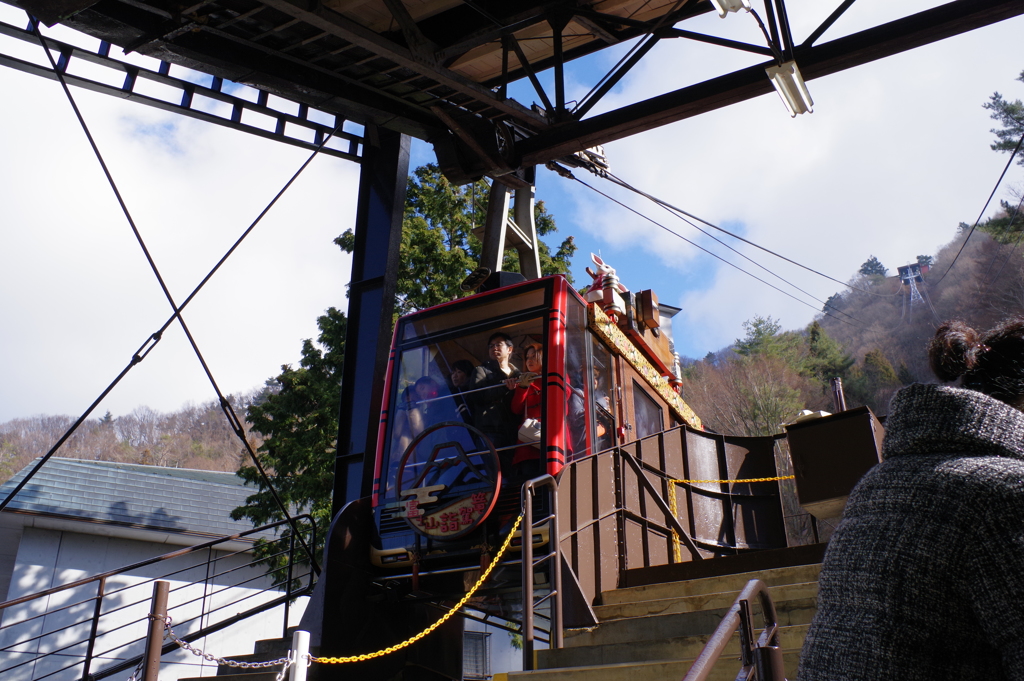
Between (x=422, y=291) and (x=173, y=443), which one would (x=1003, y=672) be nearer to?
(x=422, y=291)

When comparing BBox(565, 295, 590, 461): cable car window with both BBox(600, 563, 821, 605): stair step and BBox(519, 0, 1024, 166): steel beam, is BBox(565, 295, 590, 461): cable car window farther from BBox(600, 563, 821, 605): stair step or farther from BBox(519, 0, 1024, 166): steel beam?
BBox(519, 0, 1024, 166): steel beam

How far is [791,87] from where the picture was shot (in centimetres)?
724

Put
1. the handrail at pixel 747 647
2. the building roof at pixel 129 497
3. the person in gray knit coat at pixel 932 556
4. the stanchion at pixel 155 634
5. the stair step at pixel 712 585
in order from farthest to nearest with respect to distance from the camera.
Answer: the building roof at pixel 129 497, the stair step at pixel 712 585, the stanchion at pixel 155 634, the handrail at pixel 747 647, the person in gray knit coat at pixel 932 556

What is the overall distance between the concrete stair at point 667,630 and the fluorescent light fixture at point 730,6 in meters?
4.32

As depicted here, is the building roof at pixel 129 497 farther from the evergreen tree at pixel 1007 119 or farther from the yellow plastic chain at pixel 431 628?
the evergreen tree at pixel 1007 119

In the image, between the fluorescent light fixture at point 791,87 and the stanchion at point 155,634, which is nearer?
the stanchion at point 155,634

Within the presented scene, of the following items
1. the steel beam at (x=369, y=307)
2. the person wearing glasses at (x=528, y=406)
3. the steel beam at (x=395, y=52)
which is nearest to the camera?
the steel beam at (x=395, y=52)

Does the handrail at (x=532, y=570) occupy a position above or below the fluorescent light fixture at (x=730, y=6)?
below

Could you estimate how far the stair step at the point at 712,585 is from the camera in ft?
19.9

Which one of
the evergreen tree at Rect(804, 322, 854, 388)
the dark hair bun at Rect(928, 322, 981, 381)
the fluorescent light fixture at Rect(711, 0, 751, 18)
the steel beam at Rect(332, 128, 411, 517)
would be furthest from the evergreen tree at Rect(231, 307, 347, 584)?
the evergreen tree at Rect(804, 322, 854, 388)

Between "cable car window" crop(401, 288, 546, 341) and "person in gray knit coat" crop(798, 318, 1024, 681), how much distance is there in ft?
19.5

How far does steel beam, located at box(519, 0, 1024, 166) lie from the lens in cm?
673

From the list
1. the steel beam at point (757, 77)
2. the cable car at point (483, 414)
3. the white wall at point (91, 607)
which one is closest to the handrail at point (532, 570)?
the cable car at point (483, 414)

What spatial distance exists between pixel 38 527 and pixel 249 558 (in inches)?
142
